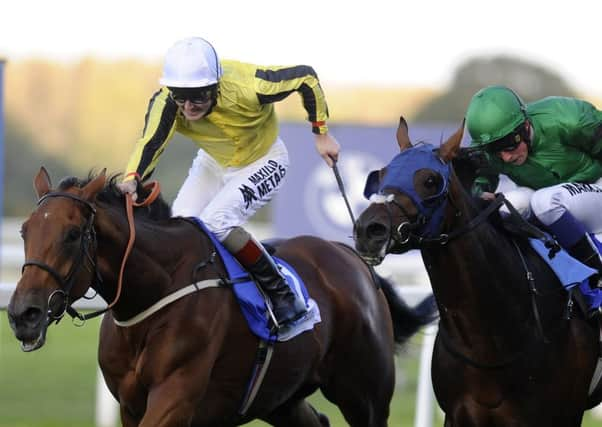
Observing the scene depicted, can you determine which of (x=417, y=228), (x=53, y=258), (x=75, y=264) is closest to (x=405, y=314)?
(x=417, y=228)

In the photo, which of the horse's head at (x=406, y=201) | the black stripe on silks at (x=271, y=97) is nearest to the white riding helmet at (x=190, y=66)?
the black stripe on silks at (x=271, y=97)

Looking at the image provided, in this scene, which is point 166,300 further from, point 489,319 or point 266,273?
point 489,319

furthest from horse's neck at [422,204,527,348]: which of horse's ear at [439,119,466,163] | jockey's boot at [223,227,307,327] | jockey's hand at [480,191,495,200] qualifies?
jockey's boot at [223,227,307,327]

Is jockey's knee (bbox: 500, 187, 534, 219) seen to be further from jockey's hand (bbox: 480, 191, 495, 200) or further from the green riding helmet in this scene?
A: the green riding helmet

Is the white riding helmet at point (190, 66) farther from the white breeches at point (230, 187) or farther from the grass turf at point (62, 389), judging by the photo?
the grass turf at point (62, 389)

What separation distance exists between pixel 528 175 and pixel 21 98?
29.8 m

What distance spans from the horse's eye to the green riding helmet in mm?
1649

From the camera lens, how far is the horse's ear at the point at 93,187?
5.35 meters

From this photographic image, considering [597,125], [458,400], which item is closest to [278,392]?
[458,400]

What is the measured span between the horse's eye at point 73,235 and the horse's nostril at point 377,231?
117 cm

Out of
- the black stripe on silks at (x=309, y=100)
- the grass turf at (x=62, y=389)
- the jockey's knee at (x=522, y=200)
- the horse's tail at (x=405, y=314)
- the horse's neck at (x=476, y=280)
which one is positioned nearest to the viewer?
the horse's neck at (x=476, y=280)

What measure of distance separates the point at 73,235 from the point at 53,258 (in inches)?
5.4

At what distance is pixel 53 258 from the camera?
5094 mm

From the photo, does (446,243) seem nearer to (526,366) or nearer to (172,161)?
(526,366)
